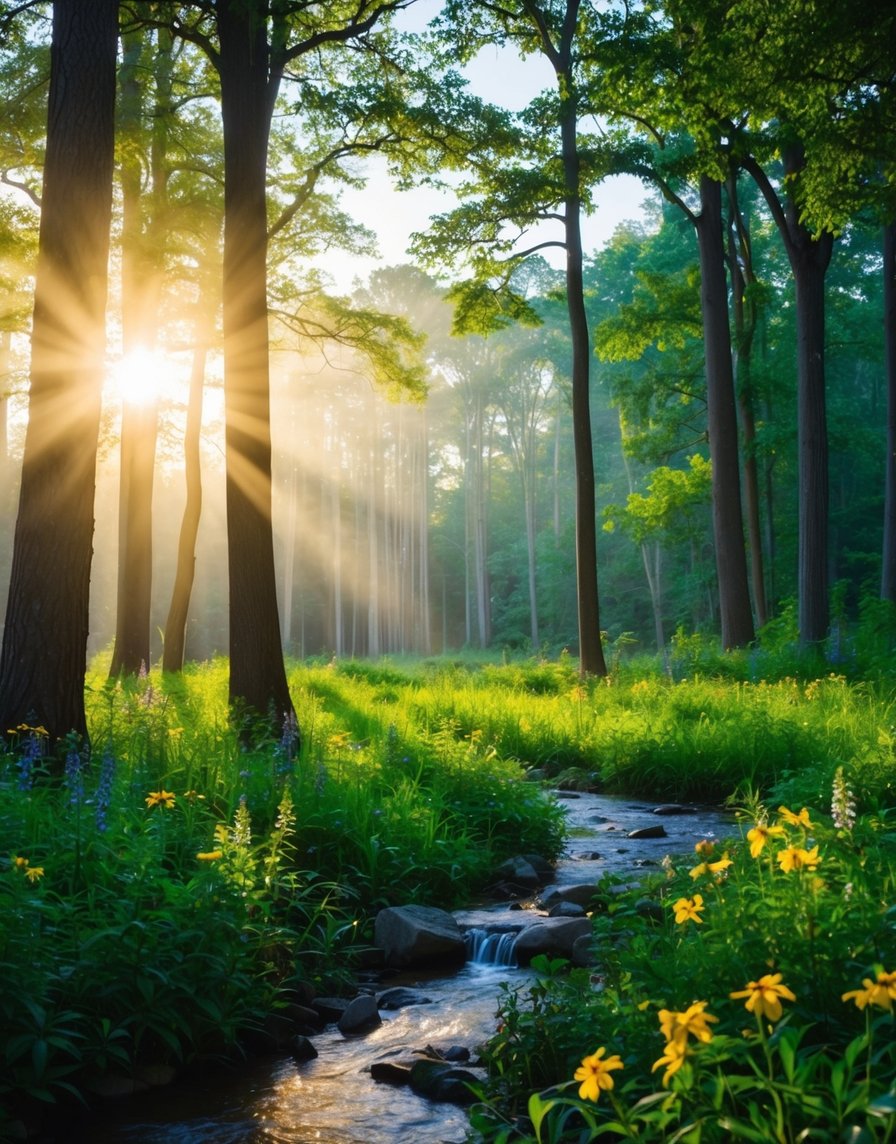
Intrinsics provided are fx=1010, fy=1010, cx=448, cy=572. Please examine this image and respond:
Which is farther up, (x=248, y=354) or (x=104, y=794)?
(x=248, y=354)

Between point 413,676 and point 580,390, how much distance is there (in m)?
6.26

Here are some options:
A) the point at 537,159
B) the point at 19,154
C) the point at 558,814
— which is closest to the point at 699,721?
the point at 558,814

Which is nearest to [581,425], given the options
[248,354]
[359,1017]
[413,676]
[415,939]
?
[413,676]

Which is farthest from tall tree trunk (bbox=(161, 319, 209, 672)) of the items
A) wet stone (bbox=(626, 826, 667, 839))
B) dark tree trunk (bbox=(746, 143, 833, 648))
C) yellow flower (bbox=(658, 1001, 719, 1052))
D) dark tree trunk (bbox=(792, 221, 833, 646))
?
yellow flower (bbox=(658, 1001, 719, 1052))

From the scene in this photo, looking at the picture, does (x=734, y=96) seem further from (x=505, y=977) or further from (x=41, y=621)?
(x=505, y=977)

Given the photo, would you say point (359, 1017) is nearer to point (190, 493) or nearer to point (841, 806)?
point (841, 806)

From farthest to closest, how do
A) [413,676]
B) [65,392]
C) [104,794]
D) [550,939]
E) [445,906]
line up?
[413,676], [65,392], [445,906], [550,939], [104,794]

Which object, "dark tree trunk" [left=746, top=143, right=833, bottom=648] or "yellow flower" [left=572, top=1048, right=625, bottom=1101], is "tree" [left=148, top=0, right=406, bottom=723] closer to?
"yellow flower" [left=572, top=1048, right=625, bottom=1101]

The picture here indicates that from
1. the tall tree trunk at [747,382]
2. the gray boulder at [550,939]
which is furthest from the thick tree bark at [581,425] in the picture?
the gray boulder at [550,939]

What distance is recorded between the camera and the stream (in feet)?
10.9

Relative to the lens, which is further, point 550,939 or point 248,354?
point 248,354

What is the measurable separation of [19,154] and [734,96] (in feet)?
31.7

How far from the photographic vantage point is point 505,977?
15.5 ft

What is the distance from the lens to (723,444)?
16875mm
